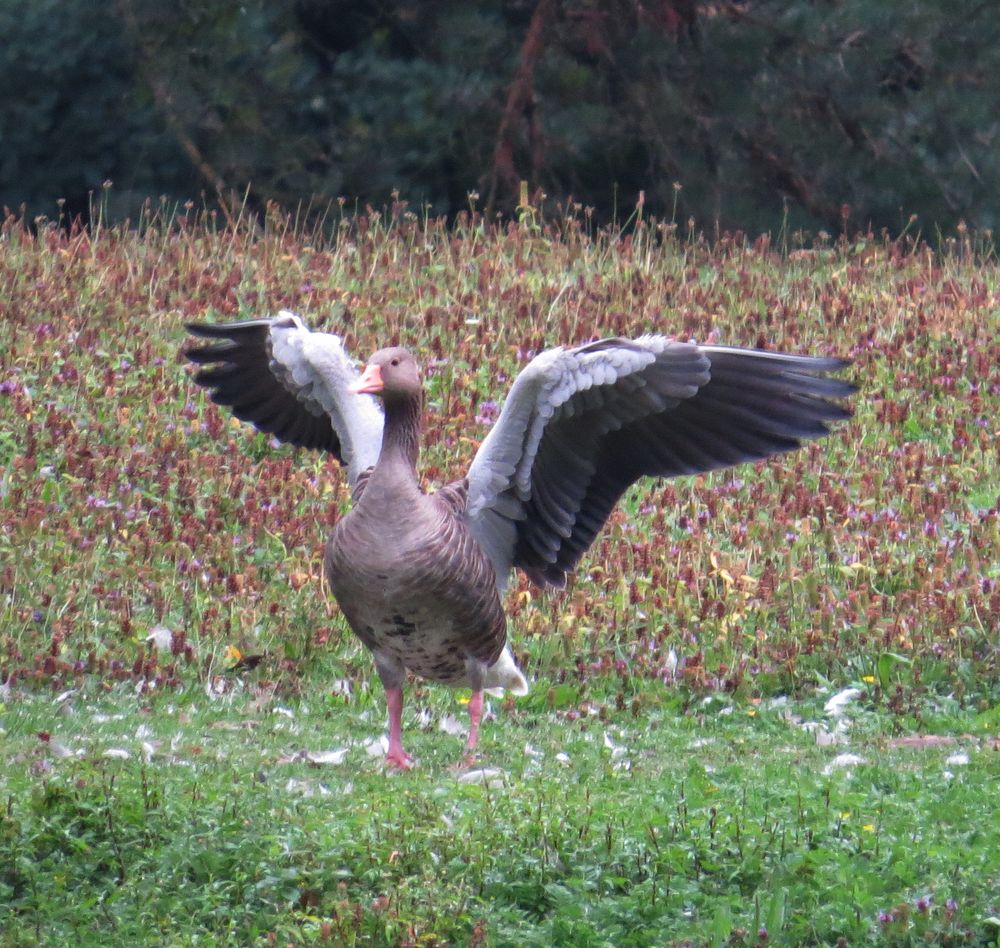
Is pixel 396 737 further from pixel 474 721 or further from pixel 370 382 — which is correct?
pixel 370 382

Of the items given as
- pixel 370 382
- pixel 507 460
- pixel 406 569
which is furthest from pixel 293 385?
pixel 406 569

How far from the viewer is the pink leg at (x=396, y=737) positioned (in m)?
6.68

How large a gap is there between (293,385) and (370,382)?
89 centimetres

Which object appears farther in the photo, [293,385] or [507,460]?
[293,385]

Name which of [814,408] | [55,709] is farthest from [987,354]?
[55,709]

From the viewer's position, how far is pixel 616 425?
671 cm

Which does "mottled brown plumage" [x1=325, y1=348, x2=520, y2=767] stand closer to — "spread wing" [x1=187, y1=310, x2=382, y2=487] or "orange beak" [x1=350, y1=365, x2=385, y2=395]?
"orange beak" [x1=350, y1=365, x2=385, y2=395]

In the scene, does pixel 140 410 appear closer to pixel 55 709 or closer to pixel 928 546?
pixel 55 709

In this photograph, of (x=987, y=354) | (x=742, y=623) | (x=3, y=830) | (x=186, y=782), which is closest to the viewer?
(x=3, y=830)

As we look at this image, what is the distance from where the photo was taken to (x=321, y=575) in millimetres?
9102

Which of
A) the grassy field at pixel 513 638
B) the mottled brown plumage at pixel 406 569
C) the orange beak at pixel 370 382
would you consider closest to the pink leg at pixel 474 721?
the mottled brown plumage at pixel 406 569

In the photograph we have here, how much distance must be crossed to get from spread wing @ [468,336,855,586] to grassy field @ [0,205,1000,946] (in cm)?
97

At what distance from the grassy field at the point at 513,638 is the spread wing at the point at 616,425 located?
97cm

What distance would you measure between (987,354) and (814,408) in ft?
22.3
